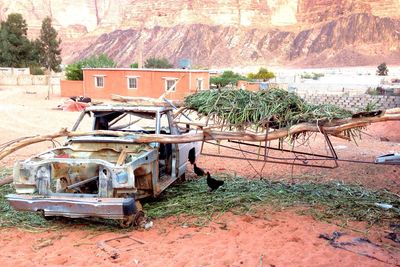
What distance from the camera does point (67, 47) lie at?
121812 mm

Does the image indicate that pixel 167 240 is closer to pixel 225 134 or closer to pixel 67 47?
pixel 225 134

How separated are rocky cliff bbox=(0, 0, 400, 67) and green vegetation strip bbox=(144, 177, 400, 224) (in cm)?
9142

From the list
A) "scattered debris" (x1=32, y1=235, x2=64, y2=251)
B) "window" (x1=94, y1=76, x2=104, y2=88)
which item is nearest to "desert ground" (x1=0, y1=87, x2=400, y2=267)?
"scattered debris" (x1=32, y1=235, x2=64, y2=251)

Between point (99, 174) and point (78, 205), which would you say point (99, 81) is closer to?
point (99, 174)

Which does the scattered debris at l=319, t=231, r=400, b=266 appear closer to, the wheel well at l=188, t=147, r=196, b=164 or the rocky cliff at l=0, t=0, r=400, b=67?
the wheel well at l=188, t=147, r=196, b=164

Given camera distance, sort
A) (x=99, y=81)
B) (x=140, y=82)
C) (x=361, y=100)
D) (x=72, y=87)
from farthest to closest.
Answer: (x=72, y=87) < (x=99, y=81) < (x=140, y=82) < (x=361, y=100)

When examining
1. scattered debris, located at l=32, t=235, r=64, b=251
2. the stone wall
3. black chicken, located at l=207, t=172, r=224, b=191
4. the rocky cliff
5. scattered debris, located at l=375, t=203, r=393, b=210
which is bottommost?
scattered debris, located at l=32, t=235, r=64, b=251

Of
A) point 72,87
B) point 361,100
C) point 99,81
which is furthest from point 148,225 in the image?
point 72,87

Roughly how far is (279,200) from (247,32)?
104193 millimetres

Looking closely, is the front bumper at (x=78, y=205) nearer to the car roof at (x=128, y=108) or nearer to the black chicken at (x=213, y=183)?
the car roof at (x=128, y=108)

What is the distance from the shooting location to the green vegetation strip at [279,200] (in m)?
6.68

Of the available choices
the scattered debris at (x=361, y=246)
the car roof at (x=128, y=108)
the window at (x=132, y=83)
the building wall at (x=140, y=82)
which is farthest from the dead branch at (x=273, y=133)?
the window at (x=132, y=83)

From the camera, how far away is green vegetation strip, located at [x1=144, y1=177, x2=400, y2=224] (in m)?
6.68

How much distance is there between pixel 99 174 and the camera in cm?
584
